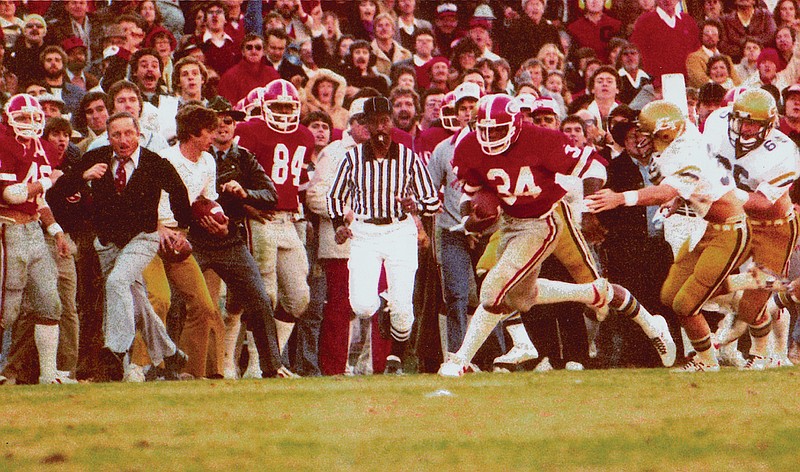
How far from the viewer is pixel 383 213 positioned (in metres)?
9.02

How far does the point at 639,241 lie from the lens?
9836mm

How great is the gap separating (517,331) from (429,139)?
5.91 feet

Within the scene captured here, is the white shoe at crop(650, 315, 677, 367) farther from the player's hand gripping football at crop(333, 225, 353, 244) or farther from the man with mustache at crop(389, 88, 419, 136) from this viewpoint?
the man with mustache at crop(389, 88, 419, 136)

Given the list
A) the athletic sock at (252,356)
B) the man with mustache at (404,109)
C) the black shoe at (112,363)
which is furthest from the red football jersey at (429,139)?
the black shoe at (112,363)

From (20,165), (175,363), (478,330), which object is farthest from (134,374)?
(478,330)

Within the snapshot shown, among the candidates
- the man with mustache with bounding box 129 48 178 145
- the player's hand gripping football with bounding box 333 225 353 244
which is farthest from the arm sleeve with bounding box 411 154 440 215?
the man with mustache with bounding box 129 48 178 145

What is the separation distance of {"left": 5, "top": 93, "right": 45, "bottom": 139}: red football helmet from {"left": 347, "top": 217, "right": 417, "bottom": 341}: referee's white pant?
2080 millimetres

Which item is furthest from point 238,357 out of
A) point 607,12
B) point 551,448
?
point 607,12

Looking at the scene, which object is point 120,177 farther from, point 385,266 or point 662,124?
point 662,124

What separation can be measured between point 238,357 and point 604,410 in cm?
408

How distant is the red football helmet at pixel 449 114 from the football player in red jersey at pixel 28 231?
2.94 meters

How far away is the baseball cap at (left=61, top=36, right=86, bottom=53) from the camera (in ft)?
35.9

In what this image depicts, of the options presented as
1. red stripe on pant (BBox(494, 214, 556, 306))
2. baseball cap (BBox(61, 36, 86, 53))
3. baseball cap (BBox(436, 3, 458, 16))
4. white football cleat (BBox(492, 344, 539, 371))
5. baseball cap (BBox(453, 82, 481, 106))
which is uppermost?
baseball cap (BBox(436, 3, 458, 16))

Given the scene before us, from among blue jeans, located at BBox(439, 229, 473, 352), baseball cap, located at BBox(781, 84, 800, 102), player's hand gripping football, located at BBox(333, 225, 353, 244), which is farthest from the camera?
baseball cap, located at BBox(781, 84, 800, 102)
